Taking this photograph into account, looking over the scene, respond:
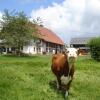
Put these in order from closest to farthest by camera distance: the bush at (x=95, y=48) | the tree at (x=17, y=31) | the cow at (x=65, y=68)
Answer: the cow at (x=65, y=68)
the bush at (x=95, y=48)
the tree at (x=17, y=31)

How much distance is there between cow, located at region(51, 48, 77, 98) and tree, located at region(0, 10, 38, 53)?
52326mm

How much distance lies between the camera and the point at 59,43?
343 feet

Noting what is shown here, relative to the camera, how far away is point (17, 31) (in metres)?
66.2

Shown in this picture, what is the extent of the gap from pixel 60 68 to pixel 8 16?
2238 inches

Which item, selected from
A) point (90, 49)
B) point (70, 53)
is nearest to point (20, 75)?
point (70, 53)

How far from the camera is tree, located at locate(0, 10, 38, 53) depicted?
6581 cm

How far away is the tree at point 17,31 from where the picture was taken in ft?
216

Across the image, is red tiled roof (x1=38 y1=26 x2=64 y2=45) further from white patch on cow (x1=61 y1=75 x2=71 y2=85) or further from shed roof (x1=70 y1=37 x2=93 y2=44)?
white patch on cow (x1=61 y1=75 x2=71 y2=85)

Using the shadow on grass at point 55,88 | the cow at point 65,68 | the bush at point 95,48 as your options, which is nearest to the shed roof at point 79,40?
the bush at point 95,48

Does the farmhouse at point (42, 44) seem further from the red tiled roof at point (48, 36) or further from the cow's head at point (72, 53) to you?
the cow's head at point (72, 53)

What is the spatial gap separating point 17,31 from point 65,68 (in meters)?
54.1

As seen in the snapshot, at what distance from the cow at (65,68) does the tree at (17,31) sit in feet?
172

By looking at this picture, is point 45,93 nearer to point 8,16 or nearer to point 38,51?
point 8,16

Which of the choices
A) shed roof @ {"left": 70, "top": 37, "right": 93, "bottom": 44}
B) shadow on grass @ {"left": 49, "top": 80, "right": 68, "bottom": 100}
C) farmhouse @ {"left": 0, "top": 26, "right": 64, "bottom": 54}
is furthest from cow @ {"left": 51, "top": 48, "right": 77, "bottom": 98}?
shed roof @ {"left": 70, "top": 37, "right": 93, "bottom": 44}
